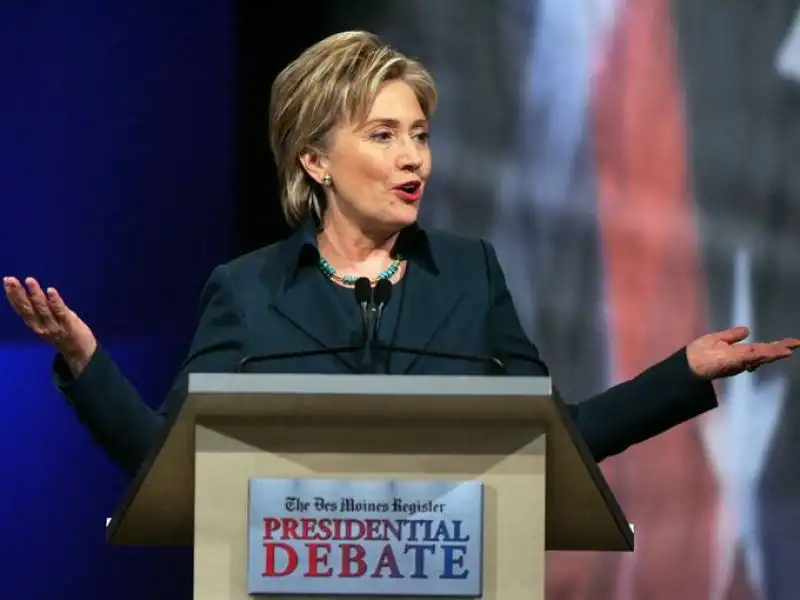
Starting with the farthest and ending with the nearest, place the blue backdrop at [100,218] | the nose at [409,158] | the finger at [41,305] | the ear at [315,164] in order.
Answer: the blue backdrop at [100,218]
the ear at [315,164]
the nose at [409,158]
the finger at [41,305]

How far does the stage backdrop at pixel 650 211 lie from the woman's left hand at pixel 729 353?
4.15 ft

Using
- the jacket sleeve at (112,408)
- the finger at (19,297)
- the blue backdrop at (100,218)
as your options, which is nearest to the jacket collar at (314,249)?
the jacket sleeve at (112,408)

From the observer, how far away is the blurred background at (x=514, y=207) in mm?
3346

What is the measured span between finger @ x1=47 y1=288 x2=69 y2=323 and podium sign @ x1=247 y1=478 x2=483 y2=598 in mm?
531

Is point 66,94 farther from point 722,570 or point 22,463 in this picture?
point 722,570

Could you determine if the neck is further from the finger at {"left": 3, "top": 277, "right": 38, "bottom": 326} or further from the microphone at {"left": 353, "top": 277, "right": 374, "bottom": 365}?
the finger at {"left": 3, "top": 277, "right": 38, "bottom": 326}

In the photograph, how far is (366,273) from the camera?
2396 millimetres

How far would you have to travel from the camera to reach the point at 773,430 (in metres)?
3.33

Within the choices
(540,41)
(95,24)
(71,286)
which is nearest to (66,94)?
(95,24)

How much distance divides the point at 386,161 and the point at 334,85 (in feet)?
0.49

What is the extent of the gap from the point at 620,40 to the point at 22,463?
5.49ft

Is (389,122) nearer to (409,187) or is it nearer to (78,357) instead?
(409,187)

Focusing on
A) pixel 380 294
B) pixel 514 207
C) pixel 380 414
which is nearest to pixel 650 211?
pixel 514 207

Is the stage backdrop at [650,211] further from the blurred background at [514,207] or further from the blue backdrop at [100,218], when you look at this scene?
the blue backdrop at [100,218]
